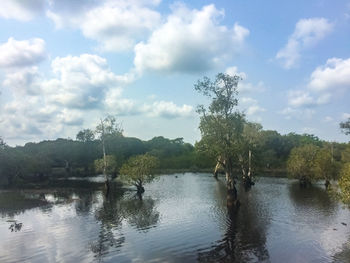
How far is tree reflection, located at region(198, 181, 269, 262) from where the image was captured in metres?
29.6

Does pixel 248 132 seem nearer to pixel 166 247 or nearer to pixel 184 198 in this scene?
pixel 184 198

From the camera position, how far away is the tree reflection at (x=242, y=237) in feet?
97.2

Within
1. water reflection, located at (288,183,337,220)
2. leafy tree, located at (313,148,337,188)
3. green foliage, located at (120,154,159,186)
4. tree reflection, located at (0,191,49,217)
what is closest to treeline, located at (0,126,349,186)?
leafy tree, located at (313,148,337,188)

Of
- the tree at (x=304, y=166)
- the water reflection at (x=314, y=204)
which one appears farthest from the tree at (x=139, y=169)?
the tree at (x=304, y=166)

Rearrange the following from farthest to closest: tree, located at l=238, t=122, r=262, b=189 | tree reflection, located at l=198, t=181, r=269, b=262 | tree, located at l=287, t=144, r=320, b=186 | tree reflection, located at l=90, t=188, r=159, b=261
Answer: tree, located at l=287, t=144, r=320, b=186
tree, located at l=238, t=122, r=262, b=189
tree reflection, located at l=90, t=188, r=159, b=261
tree reflection, located at l=198, t=181, r=269, b=262

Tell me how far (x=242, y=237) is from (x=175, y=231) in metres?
7.84

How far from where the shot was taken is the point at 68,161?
170 meters

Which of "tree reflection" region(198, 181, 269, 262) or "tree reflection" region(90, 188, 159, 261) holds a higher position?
"tree reflection" region(90, 188, 159, 261)

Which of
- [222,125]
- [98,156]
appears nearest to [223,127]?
[222,125]

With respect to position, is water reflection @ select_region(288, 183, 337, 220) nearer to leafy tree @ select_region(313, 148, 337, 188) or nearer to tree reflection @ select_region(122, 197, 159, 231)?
leafy tree @ select_region(313, 148, 337, 188)

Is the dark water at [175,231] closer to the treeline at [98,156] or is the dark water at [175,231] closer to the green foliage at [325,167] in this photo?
the green foliage at [325,167]

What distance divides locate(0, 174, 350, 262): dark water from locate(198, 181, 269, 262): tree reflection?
0.09m

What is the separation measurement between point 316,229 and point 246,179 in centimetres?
4752

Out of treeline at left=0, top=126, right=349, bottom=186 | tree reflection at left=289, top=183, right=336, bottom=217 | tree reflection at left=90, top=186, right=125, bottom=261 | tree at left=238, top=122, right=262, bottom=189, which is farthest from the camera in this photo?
treeline at left=0, top=126, right=349, bottom=186
